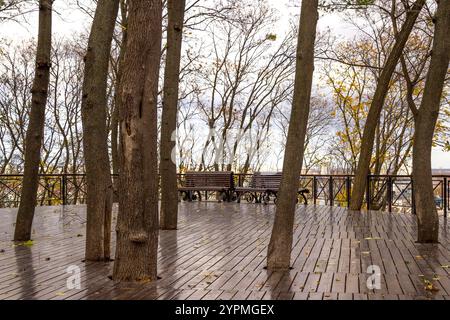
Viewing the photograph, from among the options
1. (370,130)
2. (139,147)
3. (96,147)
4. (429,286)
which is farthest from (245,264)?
(370,130)

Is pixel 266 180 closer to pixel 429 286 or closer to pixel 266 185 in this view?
pixel 266 185

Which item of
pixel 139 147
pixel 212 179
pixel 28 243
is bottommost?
pixel 28 243

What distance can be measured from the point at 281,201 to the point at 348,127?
18198 millimetres

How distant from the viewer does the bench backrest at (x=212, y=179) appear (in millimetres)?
18594

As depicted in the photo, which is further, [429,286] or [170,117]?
[170,117]

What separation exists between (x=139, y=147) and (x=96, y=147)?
1.84 m

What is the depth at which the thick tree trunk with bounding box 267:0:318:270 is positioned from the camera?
23.2 feet

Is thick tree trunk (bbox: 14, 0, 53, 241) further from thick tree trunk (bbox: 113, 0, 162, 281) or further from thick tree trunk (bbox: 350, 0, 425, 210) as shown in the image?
thick tree trunk (bbox: 350, 0, 425, 210)

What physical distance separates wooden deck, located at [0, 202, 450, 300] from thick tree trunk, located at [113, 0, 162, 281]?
0.32 metres

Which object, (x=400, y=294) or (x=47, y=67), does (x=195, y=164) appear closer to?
(x=47, y=67)

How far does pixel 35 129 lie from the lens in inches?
386

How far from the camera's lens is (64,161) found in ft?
87.0

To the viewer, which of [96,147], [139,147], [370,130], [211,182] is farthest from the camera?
[211,182]
